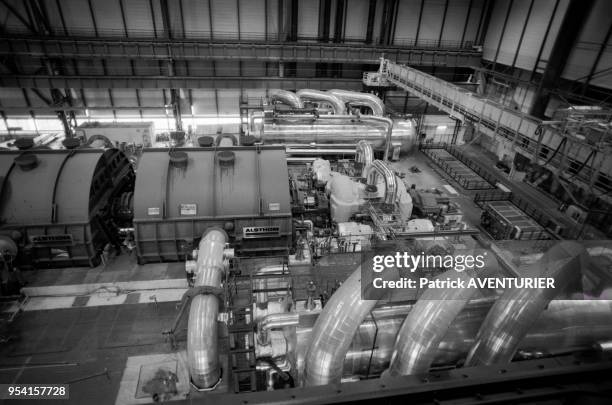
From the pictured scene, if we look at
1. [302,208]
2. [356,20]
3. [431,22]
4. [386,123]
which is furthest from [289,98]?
[431,22]

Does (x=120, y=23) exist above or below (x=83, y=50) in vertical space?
above

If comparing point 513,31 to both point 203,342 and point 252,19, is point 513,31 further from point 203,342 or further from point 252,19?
point 203,342

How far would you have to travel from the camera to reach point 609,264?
5.23 meters

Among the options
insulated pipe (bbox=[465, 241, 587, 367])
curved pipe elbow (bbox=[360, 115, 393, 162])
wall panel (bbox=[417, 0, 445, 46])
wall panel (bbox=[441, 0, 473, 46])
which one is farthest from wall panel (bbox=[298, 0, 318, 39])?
insulated pipe (bbox=[465, 241, 587, 367])

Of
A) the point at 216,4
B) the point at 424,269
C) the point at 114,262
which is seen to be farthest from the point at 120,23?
the point at 424,269

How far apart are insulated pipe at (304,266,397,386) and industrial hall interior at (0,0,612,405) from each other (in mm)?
29

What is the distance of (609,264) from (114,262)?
38.9 ft

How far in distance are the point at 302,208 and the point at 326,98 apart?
1148cm

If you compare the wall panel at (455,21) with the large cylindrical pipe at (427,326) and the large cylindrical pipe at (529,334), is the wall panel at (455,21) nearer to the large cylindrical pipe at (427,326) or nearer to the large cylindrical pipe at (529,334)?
the large cylindrical pipe at (529,334)

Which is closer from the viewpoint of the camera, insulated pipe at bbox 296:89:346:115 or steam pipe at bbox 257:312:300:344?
steam pipe at bbox 257:312:300:344

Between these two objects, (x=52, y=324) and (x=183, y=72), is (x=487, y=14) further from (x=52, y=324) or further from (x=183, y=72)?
(x=52, y=324)

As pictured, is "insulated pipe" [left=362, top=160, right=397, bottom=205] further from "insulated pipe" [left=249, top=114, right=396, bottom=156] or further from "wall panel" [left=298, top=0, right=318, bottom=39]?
"wall panel" [left=298, top=0, right=318, bottom=39]

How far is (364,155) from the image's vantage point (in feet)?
51.7

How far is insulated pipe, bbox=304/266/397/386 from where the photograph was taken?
15.0 feet
